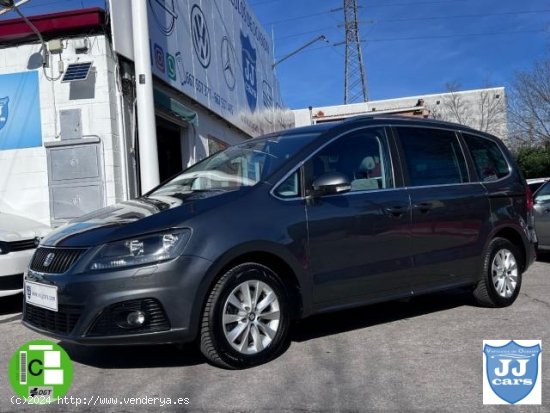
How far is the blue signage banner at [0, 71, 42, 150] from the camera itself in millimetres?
9414

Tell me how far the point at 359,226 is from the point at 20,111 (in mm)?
6878

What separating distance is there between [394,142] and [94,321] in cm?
294

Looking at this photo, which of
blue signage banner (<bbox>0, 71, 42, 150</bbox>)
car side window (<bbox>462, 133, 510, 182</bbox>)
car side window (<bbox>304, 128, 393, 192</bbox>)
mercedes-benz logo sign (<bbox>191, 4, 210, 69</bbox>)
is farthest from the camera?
mercedes-benz logo sign (<bbox>191, 4, 210, 69</bbox>)

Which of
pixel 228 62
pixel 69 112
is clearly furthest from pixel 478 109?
pixel 69 112

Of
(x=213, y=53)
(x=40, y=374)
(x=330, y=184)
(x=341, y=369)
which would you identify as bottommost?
(x=341, y=369)

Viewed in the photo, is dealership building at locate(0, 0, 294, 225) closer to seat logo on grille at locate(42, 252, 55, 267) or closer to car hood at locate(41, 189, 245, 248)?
car hood at locate(41, 189, 245, 248)

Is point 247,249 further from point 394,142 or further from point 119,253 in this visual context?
point 394,142

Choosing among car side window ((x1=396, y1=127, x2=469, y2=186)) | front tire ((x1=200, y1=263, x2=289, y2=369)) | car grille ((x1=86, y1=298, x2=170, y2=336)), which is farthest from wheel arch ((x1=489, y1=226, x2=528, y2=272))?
car grille ((x1=86, y1=298, x2=170, y2=336))

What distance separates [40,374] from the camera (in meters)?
4.00

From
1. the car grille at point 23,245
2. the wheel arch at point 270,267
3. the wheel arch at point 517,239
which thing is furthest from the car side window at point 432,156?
the car grille at point 23,245

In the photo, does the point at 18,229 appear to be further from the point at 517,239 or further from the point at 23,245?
the point at 517,239

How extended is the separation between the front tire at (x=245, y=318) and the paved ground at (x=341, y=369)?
135 millimetres

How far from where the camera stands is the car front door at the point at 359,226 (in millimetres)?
4539

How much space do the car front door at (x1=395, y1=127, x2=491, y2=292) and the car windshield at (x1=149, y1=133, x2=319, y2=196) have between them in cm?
106
